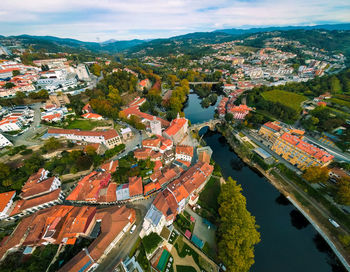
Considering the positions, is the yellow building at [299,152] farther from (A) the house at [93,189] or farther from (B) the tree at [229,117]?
(A) the house at [93,189]

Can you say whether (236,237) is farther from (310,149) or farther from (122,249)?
(310,149)

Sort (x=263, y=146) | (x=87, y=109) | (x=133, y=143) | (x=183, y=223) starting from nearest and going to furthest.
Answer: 1. (x=183, y=223)
2. (x=133, y=143)
3. (x=263, y=146)
4. (x=87, y=109)

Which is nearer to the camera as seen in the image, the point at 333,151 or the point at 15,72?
the point at 333,151

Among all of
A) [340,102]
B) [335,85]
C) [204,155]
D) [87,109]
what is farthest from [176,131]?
[335,85]

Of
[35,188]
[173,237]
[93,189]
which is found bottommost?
[173,237]

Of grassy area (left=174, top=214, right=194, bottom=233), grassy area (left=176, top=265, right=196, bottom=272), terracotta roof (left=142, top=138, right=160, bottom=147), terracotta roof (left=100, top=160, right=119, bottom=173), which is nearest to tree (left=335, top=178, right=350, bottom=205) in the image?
grassy area (left=174, top=214, right=194, bottom=233)

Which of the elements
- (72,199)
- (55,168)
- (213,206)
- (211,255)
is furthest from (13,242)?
(213,206)

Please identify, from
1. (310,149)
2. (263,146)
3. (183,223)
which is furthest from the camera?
(263,146)
